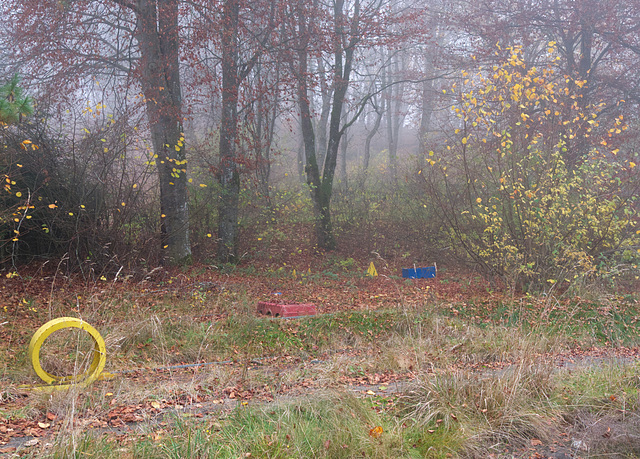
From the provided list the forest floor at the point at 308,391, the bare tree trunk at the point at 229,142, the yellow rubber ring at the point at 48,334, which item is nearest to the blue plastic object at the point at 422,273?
the bare tree trunk at the point at 229,142

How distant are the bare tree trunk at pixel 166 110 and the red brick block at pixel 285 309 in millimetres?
3204

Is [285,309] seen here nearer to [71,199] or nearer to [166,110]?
[71,199]

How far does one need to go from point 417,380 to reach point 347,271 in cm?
969

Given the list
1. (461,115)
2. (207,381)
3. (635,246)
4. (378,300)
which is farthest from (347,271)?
(207,381)

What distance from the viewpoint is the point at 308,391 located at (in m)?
4.49

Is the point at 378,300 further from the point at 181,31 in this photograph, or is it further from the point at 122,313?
the point at 181,31

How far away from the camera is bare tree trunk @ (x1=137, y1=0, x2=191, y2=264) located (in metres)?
11.0

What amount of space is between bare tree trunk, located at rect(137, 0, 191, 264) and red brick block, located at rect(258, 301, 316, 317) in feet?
10.5

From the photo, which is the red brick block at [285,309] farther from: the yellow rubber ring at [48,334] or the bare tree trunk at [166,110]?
the yellow rubber ring at [48,334]

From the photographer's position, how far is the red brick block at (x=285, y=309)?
8414mm

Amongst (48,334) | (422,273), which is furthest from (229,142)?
(48,334)

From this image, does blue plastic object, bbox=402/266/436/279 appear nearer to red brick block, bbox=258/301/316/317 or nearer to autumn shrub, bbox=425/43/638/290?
autumn shrub, bbox=425/43/638/290

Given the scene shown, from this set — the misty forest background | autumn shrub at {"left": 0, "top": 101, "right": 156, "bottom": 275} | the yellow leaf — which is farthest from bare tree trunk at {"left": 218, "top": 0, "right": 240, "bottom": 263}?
the yellow leaf

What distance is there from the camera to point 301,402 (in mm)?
4180
